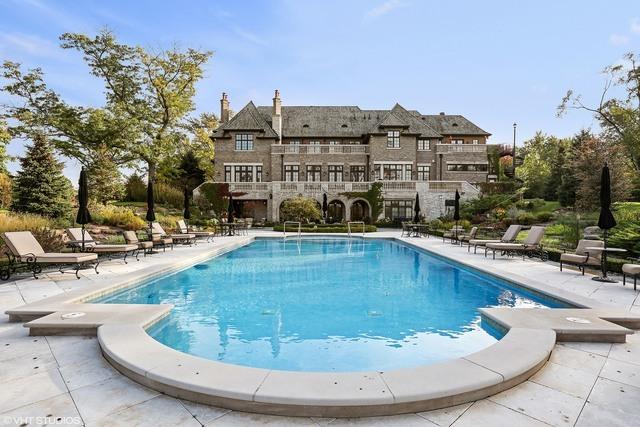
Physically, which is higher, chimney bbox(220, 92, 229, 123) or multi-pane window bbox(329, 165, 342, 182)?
chimney bbox(220, 92, 229, 123)

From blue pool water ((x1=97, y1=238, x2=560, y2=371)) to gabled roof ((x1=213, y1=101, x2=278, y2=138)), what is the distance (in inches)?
1074

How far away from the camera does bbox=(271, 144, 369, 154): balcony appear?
1502 inches

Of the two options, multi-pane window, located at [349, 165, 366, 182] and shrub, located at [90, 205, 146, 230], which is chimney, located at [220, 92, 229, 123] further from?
shrub, located at [90, 205, 146, 230]

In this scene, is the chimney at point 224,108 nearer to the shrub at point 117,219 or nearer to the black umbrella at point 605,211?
the shrub at point 117,219

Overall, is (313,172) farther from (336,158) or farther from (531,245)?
(531,245)

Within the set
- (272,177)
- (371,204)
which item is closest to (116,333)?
(371,204)

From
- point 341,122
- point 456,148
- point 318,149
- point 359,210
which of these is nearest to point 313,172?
point 318,149

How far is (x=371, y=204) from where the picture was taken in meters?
35.6

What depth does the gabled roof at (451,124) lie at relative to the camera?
136 ft

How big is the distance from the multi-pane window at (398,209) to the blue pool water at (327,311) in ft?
74.6

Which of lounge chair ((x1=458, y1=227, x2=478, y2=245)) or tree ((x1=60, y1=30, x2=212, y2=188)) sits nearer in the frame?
lounge chair ((x1=458, y1=227, x2=478, y2=245))

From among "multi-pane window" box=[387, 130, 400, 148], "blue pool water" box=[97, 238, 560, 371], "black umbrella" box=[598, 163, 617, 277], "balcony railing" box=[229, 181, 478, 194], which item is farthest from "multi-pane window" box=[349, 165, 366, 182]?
"black umbrella" box=[598, 163, 617, 277]

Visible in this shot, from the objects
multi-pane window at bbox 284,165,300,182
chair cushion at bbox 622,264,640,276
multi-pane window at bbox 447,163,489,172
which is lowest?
chair cushion at bbox 622,264,640,276

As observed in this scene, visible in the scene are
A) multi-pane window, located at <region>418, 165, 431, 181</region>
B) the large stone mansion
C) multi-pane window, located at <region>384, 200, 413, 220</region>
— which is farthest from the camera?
multi-pane window, located at <region>418, 165, 431, 181</region>
